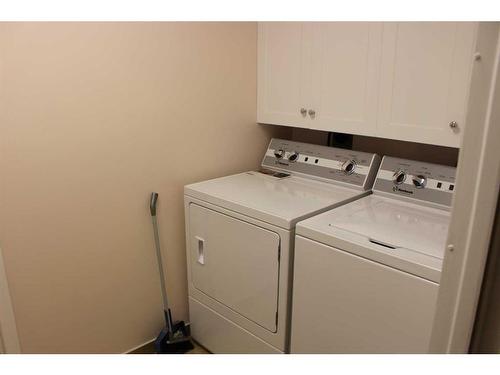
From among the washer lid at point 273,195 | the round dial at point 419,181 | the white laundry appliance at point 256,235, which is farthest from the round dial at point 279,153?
the round dial at point 419,181

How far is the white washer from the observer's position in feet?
4.42

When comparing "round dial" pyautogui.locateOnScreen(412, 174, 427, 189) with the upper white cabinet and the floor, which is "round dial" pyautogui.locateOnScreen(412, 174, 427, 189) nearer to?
the upper white cabinet

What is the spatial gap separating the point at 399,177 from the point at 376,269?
659mm

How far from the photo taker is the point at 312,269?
1614 mm

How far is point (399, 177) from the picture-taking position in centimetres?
192

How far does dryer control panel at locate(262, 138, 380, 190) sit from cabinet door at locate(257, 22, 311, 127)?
182 millimetres

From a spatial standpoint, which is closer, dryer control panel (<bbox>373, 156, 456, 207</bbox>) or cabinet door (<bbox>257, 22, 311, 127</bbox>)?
dryer control panel (<bbox>373, 156, 456, 207</bbox>)

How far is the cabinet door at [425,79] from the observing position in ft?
5.08

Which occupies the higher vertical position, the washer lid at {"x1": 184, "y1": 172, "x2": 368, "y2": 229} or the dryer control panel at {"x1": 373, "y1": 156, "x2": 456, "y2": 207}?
the dryer control panel at {"x1": 373, "y1": 156, "x2": 456, "y2": 207}

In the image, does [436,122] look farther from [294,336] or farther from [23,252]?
[23,252]

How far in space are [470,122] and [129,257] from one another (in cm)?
182

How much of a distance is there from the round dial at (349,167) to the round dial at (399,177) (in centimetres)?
21

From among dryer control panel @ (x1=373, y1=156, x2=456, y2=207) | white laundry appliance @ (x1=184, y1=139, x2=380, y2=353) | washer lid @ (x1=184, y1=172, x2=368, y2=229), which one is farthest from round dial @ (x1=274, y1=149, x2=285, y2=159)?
dryer control panel @ (x1=373, y1=156, x2=456, y2=207)

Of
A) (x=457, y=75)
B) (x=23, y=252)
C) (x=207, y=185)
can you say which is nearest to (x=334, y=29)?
(x=457, y=75)
